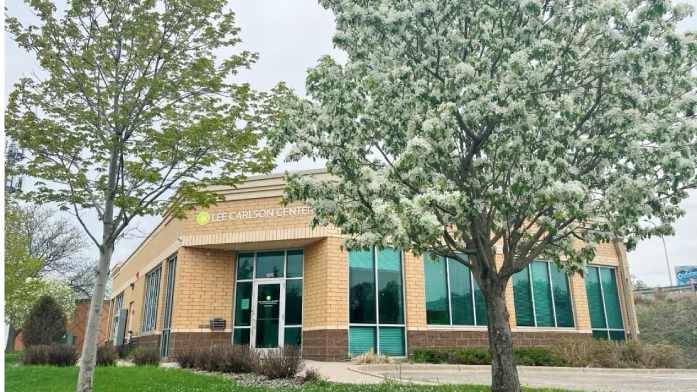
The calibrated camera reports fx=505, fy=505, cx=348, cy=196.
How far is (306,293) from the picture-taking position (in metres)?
16.0

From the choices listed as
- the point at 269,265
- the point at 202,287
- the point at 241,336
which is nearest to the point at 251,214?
the point at 269,265

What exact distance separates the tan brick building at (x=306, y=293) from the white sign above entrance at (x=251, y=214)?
4 centimetres

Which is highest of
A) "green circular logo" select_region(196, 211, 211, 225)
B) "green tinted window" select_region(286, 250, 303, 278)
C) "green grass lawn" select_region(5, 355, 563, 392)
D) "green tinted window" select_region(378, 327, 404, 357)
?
"green circular logo" select_region(196, 211, 211, 225)

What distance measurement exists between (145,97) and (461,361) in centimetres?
1035

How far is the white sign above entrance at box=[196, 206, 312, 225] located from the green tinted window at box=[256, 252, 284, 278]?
1512mm

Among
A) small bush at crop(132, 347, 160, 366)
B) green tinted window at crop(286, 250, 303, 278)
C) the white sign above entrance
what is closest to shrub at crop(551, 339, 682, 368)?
green tinted window at crop(286, 250, 303, 278)

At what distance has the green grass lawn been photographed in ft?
28.5

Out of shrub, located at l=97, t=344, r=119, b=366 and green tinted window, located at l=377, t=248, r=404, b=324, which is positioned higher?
green tinted window, located at l=377, t=248, r=404, b=324

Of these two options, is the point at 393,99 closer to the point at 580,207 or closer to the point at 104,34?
the point at 580,207

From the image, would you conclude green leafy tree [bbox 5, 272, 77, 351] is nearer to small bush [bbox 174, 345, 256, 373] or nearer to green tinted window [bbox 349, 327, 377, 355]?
Answer: small bush [bbox 174, 345, 256, 373]

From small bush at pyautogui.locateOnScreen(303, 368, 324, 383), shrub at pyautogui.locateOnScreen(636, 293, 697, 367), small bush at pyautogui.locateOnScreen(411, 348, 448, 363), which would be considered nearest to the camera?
small bush at pyautogui.locateOnScreen(303, 368, 324, 383)

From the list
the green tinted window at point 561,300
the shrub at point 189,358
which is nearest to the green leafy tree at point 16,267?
the shrub at point 189,358

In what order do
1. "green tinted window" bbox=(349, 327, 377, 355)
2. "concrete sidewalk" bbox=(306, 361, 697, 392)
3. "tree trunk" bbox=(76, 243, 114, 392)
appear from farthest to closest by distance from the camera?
"green tinted window" bbox=(349, 327, 377, 355) → "concrete sidewalk" bbox=(306, 361, 697, 392) → "tree trunk" bbox=(76, 243, 114, 392)

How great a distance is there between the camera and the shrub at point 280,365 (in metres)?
10.5
